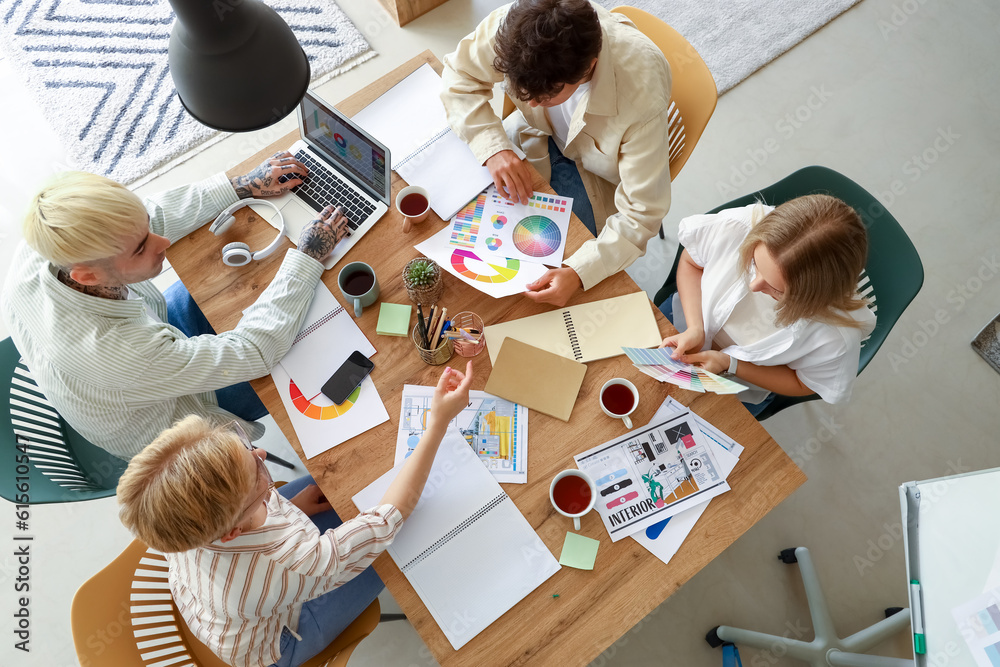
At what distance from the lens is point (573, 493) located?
1.43 metres

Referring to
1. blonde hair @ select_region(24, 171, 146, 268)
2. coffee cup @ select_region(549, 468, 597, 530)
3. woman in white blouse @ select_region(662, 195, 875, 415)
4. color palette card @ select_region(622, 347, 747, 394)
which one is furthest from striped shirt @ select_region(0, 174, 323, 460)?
woman in white blouse @ select_region(662, 195, 875, 415)

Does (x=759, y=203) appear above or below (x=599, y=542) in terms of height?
above

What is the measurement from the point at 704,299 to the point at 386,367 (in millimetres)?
864

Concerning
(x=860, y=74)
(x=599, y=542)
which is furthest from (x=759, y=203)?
(x=860, y=74)

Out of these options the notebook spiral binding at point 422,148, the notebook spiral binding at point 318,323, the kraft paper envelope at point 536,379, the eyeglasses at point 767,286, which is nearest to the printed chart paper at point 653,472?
the kraft paper envelope at point 536,379

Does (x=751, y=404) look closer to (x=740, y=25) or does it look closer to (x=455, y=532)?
(x=455, y=532)

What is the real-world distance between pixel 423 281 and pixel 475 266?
0.50 feet

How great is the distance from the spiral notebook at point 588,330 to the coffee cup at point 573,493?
29 centimetres

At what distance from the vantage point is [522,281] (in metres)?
1.62

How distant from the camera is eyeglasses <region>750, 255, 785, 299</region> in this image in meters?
1.43

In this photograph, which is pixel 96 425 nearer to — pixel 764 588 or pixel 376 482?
pixel 376 482

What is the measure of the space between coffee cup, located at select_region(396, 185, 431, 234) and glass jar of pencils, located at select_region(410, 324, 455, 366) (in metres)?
0.30

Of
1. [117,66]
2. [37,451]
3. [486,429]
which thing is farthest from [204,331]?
[117,66]

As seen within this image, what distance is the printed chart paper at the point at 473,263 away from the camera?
5.26 feet
